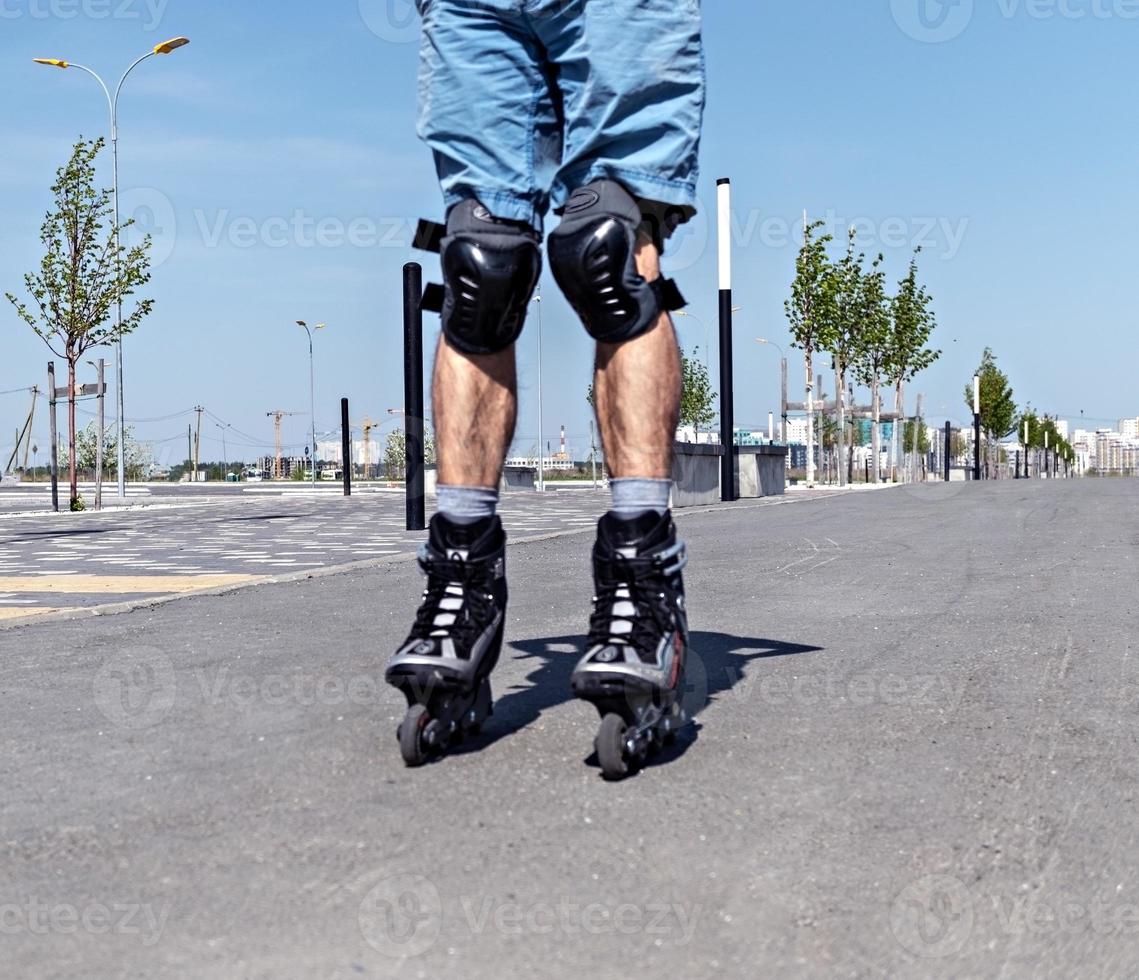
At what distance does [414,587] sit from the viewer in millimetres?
4504

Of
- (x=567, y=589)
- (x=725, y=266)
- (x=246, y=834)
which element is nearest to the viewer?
(x=246, y=834)

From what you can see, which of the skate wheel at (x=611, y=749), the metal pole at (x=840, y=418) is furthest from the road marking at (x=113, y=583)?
the metal pole at (x=840, y=418)

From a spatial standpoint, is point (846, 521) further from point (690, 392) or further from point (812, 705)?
point (690, 392)

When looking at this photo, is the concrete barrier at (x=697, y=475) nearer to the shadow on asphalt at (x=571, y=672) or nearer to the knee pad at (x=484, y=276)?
the shadow on asphalt at (x=571, y=672)

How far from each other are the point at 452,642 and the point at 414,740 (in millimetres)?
261

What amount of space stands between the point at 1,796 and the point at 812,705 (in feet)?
4.19

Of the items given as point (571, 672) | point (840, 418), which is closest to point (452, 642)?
point (571, 672)

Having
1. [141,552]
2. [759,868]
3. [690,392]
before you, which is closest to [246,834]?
[759,868]

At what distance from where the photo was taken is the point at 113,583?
19.9 feet

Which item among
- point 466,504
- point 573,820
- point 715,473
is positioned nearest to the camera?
point 573,820

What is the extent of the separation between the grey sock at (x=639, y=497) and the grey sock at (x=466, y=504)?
0.71ft

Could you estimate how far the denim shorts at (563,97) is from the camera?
2.18 meters

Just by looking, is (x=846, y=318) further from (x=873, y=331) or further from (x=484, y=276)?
(x=484, y=276)

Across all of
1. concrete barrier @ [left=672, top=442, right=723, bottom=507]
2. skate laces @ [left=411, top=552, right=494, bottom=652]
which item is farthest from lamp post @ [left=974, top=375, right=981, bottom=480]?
skate laces @ [left=411, top=552, right=494, bottom=652]
